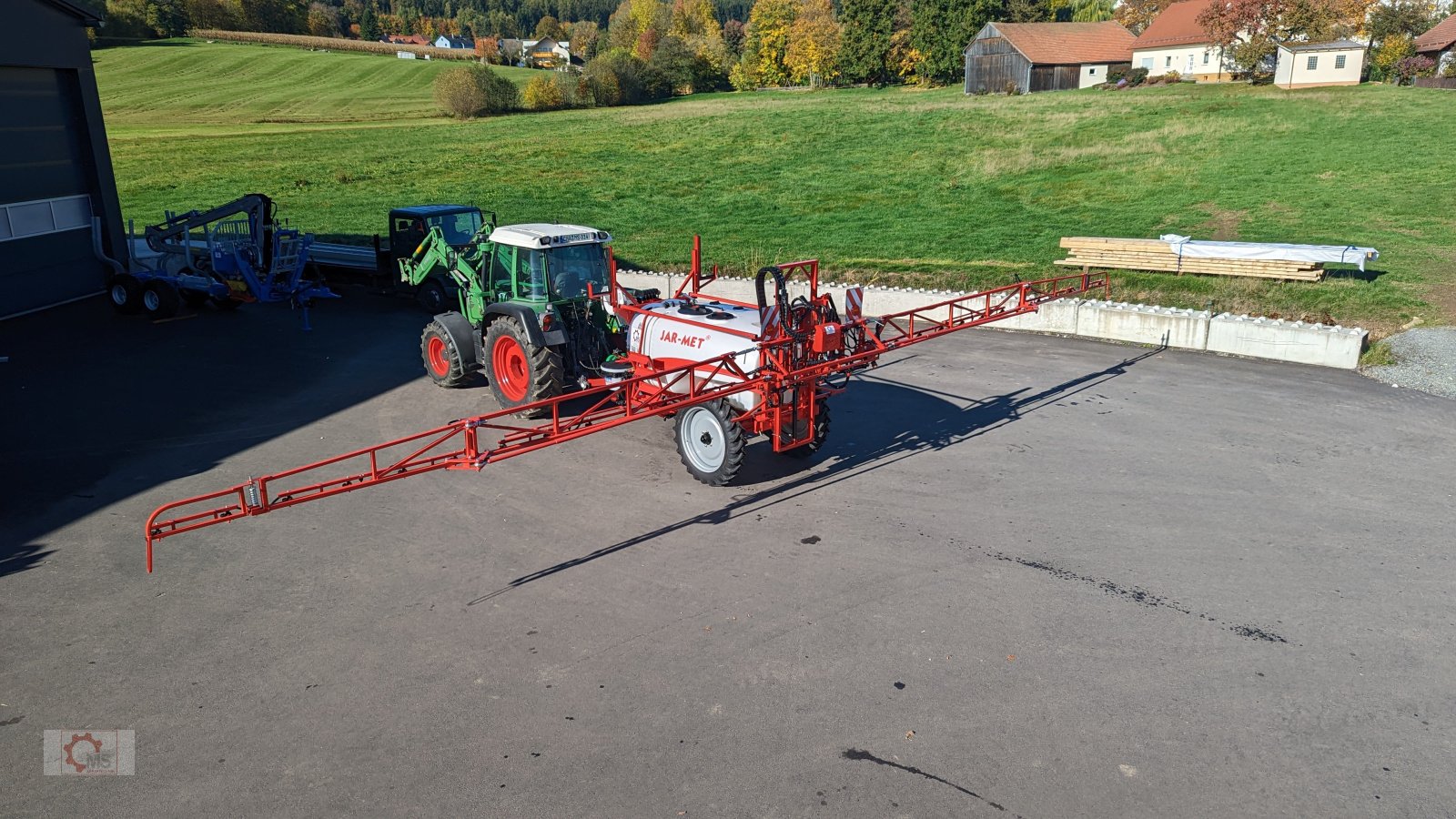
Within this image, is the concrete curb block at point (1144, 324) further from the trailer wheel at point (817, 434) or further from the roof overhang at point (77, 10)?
the roof overhang at point (77, 10)

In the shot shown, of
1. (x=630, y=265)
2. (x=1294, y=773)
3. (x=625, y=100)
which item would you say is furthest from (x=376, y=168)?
(x=1294, y=773)

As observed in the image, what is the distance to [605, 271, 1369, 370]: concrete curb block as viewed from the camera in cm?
1507

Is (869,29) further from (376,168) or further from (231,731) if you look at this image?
(231,731)

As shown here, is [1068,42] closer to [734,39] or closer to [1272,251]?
[734,39]

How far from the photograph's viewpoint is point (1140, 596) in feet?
27.2

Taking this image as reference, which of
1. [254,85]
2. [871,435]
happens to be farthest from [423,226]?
[254,85]

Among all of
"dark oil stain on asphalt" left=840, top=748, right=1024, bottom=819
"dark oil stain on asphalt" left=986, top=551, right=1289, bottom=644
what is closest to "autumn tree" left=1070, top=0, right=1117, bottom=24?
"dark oil stain on asphalt" left=986, top=551, right=1289, bottom=644

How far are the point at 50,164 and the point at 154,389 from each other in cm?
916

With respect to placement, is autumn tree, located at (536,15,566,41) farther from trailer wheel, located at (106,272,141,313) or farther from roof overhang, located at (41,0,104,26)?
trailer wheel, located at (106,272,141,313)

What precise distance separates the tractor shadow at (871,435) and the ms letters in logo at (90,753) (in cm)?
272

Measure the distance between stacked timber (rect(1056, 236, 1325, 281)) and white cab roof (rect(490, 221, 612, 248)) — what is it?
11.5 m

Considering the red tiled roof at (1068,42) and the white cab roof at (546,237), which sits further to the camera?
the red tiled roof at (1068,42)

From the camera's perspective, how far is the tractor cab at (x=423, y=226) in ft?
65.5

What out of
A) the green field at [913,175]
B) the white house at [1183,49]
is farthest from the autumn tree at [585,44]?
the white house at [1183,49]
